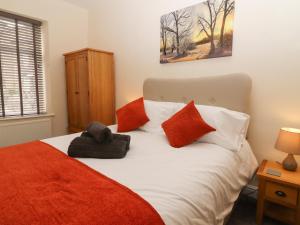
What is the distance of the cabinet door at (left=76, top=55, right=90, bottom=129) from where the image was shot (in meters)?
2.93

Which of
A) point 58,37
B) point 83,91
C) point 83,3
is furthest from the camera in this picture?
point 83,3

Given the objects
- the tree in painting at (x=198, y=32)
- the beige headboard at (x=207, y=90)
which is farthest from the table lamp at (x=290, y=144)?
the tree in painting at (x=198, y=32)

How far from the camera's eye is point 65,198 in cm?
89

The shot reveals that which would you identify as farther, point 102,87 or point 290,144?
point 102,87

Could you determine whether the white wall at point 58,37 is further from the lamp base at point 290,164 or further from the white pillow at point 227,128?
the lamp base at point 290,164

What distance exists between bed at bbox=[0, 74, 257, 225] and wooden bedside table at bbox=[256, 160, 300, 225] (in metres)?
0.15

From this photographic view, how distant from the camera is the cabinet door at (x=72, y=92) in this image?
3121mm

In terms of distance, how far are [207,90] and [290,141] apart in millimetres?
885

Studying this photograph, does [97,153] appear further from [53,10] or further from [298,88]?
[53,10]

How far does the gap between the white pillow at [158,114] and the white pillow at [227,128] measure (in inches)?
17.7

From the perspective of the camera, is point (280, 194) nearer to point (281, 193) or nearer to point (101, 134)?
point (281, 193)

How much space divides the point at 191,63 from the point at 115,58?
1.41 metres

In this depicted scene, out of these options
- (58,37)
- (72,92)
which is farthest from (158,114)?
(58,37)

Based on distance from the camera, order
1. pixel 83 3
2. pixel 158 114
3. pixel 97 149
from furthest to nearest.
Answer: pixel 83 3, pixel 158 114, pixel 97 149
